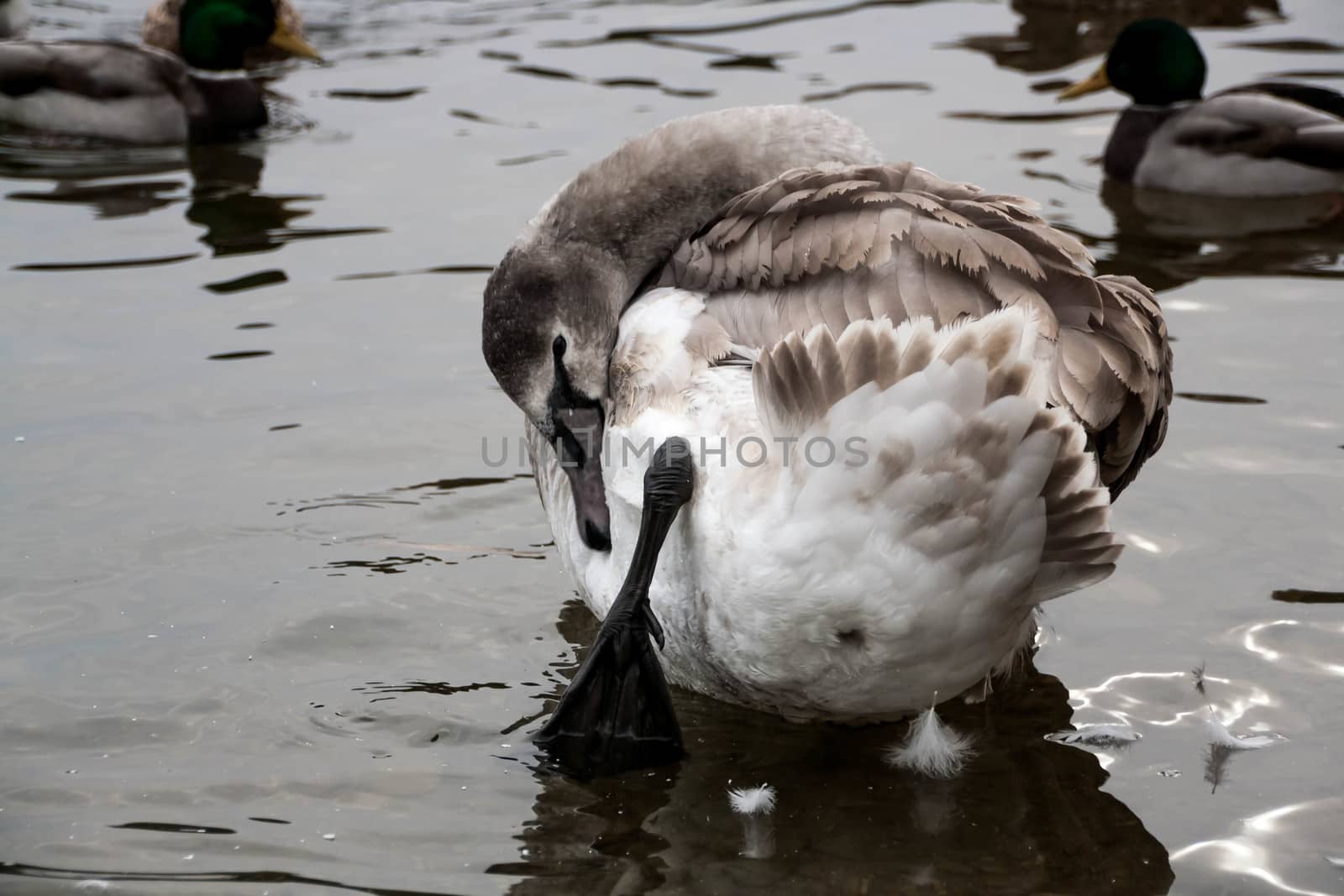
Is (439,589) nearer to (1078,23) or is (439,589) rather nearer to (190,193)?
(190,193)

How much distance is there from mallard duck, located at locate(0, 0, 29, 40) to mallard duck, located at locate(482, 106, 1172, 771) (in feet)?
25.9

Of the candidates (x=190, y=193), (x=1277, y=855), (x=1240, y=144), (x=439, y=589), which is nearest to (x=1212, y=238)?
(x=1240, y=144)

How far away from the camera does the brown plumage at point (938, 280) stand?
334 cm

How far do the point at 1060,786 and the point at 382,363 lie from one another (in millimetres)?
3431

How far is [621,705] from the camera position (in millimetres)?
3711

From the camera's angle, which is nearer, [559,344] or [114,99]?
[559,344]

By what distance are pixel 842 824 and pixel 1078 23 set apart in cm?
906

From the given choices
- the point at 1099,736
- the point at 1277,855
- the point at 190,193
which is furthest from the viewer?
the point at 190,193

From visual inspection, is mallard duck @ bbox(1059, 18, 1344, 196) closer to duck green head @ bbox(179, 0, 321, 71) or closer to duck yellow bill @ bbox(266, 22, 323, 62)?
duck yellow bill @ bbox(266, 22, 323, 62)

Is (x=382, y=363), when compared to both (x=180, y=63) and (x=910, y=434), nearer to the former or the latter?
(x=910, y=434)

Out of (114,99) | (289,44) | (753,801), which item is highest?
(289,44)

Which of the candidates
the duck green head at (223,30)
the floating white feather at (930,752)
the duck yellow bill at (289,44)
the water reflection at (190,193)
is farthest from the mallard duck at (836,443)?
the duck yellow bill at (289,44)

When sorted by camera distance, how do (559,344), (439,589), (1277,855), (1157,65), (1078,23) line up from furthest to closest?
1. (1078,23)
2. (1157,65)
3. (439,589)
4. (559,344)
5. (1277,855)

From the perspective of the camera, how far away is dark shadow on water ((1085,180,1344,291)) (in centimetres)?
699
